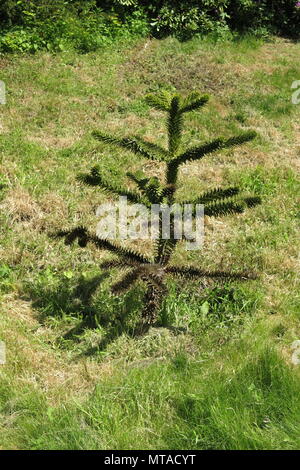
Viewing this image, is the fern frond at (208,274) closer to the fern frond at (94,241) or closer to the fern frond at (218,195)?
the fern frond at (94,241)

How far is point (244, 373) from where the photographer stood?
137 inches

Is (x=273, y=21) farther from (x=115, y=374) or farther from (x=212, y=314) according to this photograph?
(x=115, y=374)

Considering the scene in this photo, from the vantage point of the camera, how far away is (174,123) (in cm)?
390

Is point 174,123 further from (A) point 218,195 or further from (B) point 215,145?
(A) point 218,195

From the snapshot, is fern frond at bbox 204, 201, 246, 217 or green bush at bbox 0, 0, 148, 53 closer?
fern frond at bbox 204, 201, 246, 217

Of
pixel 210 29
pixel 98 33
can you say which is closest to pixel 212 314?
pixel 98 33

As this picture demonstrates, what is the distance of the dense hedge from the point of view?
8.63 metres

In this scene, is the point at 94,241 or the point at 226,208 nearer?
the point at 226,208

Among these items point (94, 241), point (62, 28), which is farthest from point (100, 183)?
point (62, 28)

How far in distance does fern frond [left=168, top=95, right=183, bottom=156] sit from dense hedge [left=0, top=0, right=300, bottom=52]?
5.18m

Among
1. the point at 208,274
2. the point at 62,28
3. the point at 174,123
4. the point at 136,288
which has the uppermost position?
the point at 62,28

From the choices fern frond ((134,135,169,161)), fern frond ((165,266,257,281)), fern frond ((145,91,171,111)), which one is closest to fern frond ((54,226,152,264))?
fern frond ((165,266,257,281))

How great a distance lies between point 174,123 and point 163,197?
59 cm

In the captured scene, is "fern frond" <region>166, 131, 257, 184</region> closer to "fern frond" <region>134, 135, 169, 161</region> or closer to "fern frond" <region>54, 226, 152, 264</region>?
"fern frond" <region>134, 135, 169, 161</region>
